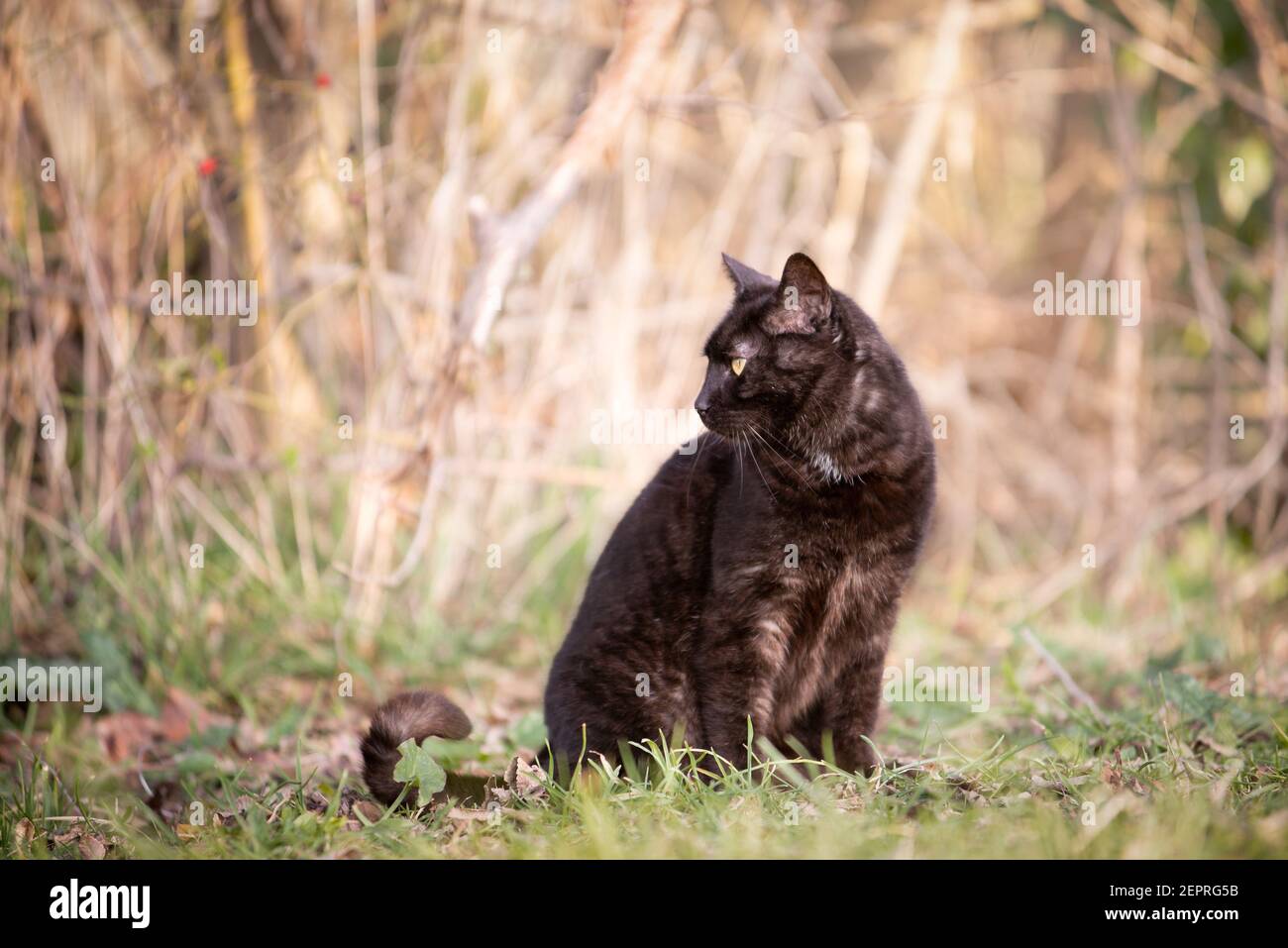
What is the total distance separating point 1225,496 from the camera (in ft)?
15.8

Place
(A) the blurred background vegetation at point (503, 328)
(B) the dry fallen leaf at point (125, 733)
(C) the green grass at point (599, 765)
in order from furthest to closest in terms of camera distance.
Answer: (A) the blurred background vegetation at point (503, 328)
(B) the dry fallen leaf at point (125, 733)
(C) the green grass at point (599, 765)

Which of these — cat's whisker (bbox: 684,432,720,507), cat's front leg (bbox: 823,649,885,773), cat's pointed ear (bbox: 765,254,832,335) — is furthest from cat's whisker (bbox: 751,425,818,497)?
cat's front leg (bbox: 823,649,885,773)

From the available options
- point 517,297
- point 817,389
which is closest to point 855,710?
point 817,389

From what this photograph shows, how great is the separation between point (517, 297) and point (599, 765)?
2.54 metres

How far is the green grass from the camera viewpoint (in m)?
2.04

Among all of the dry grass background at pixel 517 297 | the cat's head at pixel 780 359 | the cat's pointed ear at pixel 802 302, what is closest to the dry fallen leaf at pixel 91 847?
the dry grass background at pixel 517 297

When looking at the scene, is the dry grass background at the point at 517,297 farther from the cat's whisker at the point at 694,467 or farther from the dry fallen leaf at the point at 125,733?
the cat's whisker at the point at 694,467

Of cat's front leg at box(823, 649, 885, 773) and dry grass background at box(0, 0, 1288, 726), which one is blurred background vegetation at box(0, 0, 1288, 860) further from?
cat's front leg at box(823, 649, 885, 773)

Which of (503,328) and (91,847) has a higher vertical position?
(503,328)

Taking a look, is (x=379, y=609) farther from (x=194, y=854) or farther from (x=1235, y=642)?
(x=1235, y=642)

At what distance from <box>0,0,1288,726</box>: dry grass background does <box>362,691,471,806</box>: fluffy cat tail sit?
1095 millimetres

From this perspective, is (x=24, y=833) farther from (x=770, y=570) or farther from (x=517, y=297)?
(x=517, y=297)

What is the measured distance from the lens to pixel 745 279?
273 centimetres

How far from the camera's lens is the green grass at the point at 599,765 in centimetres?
204
